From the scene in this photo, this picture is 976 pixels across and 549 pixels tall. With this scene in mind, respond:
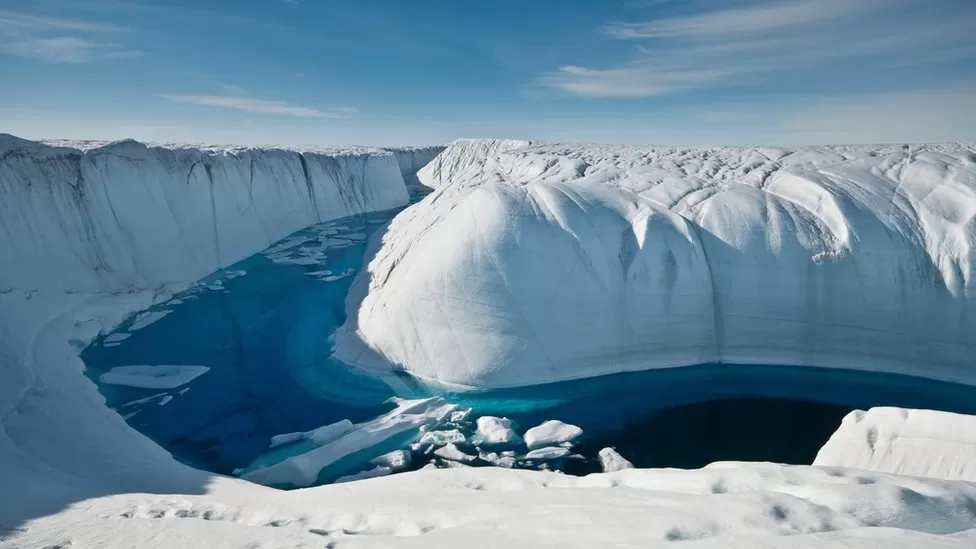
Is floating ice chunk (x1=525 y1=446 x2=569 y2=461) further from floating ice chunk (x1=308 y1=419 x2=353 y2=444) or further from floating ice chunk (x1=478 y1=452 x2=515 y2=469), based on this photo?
floating ice chunk (x1=308 y1=419 x2=353 y2=444)

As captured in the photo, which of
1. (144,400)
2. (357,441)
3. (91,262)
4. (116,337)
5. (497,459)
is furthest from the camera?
(91,262)

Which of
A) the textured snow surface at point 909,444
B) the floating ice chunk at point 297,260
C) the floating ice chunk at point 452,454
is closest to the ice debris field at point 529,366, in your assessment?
the textured snow surface at point 909,444

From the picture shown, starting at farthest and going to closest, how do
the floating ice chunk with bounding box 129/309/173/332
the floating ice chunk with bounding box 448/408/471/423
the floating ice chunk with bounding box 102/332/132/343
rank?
1. the floating ice chunk with bounding box 129/309/173/332
2. the floating ice chunk with bounding box 102/332/132/343
3. the floating ice chunk with bounding box 448/408/471/423

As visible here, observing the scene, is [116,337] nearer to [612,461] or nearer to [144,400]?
[144,400]

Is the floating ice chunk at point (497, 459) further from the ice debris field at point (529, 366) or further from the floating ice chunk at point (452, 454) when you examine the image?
the floating ice chunk at point (452, 454)

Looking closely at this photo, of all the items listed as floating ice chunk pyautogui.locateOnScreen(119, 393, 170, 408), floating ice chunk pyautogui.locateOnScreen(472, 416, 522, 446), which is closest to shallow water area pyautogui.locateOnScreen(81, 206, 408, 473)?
floating ice chunk pyautogui.locateOnScreen(119, 393, 170, 408)

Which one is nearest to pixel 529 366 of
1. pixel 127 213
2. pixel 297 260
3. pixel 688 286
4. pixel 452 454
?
pixel 452 454
